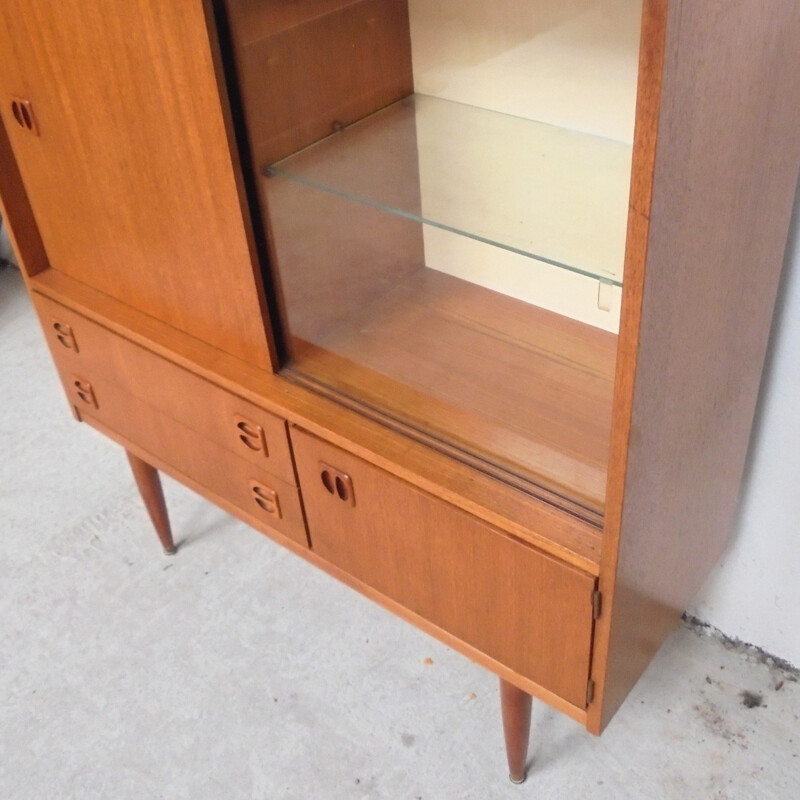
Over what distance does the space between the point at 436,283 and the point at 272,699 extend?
62 cm

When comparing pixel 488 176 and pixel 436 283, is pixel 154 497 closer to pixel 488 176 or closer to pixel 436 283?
pixel 436 283

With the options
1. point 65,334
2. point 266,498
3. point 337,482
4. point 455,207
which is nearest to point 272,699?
point 266,498

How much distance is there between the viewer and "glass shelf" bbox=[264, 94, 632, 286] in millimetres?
798

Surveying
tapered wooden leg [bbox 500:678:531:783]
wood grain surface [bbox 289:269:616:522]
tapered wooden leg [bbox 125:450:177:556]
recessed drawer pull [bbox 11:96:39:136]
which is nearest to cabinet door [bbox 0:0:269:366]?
recessed drawer pull [bbox 11:96:39:136]

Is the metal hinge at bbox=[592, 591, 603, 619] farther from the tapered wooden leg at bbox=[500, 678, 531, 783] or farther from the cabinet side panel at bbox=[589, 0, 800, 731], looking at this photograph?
the tapered wooden leg at bbox=[500, 678, 531, 783]

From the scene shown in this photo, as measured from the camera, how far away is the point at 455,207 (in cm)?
88

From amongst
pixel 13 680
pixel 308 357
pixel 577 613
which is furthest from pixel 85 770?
pixel 577 613

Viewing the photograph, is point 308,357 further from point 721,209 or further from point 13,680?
point 13,680

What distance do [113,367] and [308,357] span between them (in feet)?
1.02

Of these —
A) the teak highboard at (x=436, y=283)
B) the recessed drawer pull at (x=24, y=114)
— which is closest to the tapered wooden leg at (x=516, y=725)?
the teak highboard at (x=436, y=283)

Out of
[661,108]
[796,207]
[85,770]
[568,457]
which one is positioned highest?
[661,108]

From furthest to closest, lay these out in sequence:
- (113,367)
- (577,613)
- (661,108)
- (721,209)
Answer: (113,367) < (577,613) < (721,209) < (661,108)

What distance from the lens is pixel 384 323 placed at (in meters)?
1.01

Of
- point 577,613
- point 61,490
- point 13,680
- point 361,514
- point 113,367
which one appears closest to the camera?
point 577,613
